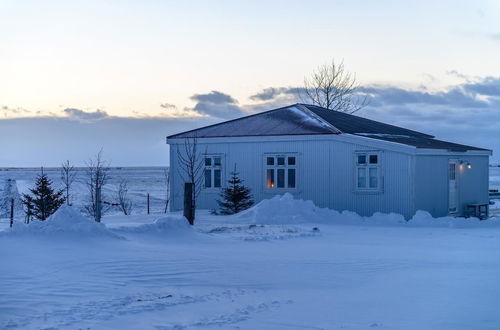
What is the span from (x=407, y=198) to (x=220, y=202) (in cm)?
679

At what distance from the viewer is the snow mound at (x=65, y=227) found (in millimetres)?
12516

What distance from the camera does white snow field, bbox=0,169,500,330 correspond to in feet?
25.0

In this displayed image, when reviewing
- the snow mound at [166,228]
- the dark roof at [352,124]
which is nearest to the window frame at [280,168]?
the dark roof at [352,124]

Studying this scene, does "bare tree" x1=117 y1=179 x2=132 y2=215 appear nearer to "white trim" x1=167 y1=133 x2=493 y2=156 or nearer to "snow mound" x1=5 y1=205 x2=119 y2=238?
"white trim" x1=167 y1=133 x2=493 y2=156

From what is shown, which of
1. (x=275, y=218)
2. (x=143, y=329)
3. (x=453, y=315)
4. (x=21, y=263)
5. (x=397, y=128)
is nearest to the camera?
(x=143, y=329)

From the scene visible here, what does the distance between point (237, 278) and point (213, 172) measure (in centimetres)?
1449

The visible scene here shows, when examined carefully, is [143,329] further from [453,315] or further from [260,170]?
[260,170]

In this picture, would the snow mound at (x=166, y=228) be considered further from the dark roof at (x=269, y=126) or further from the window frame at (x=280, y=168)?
the dark roof at (x=269, y=126)

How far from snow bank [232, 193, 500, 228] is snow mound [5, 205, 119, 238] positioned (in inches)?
285

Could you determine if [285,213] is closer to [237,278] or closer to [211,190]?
[211,190]

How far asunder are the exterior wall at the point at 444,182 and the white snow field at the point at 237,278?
4652 mm

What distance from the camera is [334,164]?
22.2 meters

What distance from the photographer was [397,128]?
29312 millimetres

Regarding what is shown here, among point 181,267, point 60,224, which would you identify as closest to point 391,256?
point 181,267
